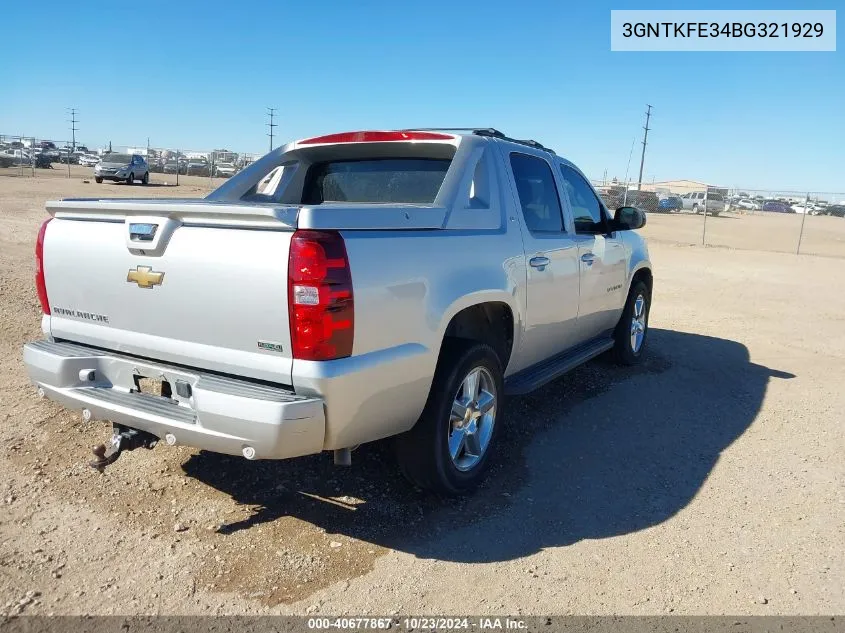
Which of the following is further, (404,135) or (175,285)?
(404,135)

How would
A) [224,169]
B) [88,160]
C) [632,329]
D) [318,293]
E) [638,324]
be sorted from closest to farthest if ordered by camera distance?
[318,293] → [632,329] → [638,324] → [224,169] → [88,160]

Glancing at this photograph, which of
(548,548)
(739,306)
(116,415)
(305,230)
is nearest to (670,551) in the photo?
(548,548)

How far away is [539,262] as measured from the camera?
174 inches

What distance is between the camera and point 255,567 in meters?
3.13

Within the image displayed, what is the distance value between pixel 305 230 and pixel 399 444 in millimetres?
1347

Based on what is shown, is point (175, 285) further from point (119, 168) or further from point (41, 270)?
point (119, 168)

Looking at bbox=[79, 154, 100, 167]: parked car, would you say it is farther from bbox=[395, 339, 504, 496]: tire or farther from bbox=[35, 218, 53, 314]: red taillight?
bbox=[395, 339, 504, 496]: tire

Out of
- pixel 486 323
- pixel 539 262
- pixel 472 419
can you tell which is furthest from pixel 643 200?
pixel 472 419

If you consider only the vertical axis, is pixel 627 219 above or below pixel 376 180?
below

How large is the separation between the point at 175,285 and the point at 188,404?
1.77ft

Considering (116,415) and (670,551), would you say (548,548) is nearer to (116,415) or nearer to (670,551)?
(670,551)

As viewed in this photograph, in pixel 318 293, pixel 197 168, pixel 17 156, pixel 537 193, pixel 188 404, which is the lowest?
pixel 188 404

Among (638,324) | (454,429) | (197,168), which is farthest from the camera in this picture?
(197,168)

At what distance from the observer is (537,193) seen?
15.6ft
